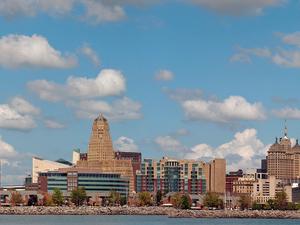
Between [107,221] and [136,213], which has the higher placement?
[136,213]

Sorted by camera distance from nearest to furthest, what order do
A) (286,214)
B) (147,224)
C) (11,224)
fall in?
1. (11,224)
2. (147,224)
3. (286,214)

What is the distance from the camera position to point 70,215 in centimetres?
18488

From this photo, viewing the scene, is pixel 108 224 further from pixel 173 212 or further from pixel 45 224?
pixel 173 212

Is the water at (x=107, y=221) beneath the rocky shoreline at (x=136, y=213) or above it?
beneath

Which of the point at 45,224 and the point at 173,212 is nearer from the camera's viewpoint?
the point at 45,224

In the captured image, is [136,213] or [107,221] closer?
[107,221]

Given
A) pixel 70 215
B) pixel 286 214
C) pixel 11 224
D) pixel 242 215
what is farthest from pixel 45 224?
pixel 286 214

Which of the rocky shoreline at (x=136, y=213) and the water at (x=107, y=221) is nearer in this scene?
the water at (x=107, y=221)

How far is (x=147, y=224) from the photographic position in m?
137

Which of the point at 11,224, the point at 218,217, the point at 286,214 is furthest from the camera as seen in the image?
the point at 286,214

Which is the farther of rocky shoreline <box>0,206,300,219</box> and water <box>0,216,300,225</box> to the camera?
rocky shoreline <box>0,206,300,219</box>

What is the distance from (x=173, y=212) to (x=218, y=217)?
11.5m

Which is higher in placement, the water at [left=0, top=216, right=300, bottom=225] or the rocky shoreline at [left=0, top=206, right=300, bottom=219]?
the rocky shoreline at [left=0, top=206, right=300, bottom=219]

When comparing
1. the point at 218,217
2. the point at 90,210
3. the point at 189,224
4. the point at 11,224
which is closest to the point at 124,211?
the point at 90,210
